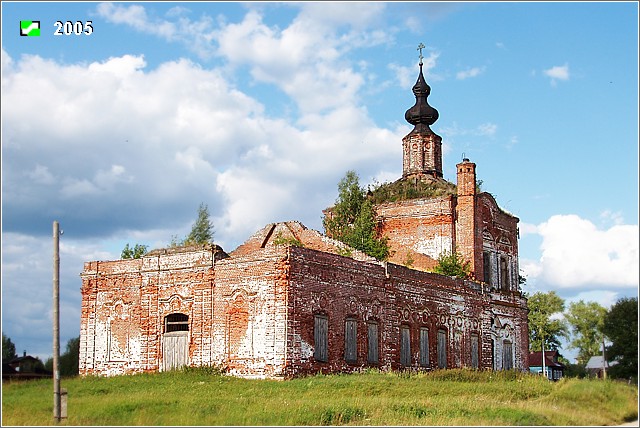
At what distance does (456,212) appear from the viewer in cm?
3684

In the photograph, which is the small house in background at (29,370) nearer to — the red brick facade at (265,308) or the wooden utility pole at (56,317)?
the red brick facade at (265,308)

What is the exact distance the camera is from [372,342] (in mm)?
28453

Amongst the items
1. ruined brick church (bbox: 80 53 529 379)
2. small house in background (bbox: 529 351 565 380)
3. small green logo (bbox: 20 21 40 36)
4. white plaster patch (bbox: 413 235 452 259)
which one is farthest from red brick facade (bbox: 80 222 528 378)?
small house in background (bbox: 529 351 565 380)

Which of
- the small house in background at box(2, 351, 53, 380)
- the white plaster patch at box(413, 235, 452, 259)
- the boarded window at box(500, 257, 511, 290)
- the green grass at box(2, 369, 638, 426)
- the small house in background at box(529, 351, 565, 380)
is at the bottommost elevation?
the small house in background at box(529, 351, 565, 380)

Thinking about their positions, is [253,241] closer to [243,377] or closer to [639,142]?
[243,377]

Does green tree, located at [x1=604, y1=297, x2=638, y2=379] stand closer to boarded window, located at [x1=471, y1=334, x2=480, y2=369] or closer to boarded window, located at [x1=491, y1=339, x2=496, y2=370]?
boarded window, located at [x1=491, y1=339, x2=496, y2=370]

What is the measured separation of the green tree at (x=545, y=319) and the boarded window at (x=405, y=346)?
36959 millimetres

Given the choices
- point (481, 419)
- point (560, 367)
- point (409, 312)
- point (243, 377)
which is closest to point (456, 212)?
point (409, 312)

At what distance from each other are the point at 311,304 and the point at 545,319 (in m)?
43.9

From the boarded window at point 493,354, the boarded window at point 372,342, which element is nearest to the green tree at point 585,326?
the boarded window at point 493,354

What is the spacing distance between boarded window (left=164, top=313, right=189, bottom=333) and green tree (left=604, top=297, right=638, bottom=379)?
23779mm

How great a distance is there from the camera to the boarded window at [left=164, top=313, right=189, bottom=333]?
27.9m

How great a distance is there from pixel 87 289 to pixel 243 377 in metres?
8.53

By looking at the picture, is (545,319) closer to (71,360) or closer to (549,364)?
(549,364)
